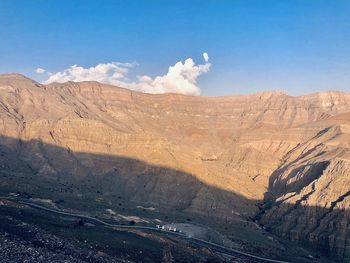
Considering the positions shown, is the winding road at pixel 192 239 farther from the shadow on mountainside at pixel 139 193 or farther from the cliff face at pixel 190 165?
the cliff face at pixel 190 165

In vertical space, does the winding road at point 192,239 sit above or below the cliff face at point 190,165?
below

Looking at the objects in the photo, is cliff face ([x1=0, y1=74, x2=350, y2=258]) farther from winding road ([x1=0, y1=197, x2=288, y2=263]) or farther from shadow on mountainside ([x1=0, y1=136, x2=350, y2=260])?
winding road ([x1=0, y1=197, x2=288, y2=263])

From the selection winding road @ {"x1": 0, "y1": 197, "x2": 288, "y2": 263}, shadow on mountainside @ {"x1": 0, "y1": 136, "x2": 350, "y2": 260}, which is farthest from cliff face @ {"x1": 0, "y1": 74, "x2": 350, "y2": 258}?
winding road @ {"x1": 0, "y1": 197, "x2": 288, "y2": 263}

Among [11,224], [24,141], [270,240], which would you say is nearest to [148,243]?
[11,224]

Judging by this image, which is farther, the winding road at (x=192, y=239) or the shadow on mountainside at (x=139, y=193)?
the shadow on mountainside at (x=139, y=193)

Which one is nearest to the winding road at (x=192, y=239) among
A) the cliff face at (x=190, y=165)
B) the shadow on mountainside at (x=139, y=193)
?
the shadow on mountainside at (x=139, y=193)

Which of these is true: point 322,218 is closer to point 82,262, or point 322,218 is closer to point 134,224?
point 134,224

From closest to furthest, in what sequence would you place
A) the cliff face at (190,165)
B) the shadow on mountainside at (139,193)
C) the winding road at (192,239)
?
the winding road at (192,239) → the shadow on mountainside at (139,193) → the cliff face at (190,165)
